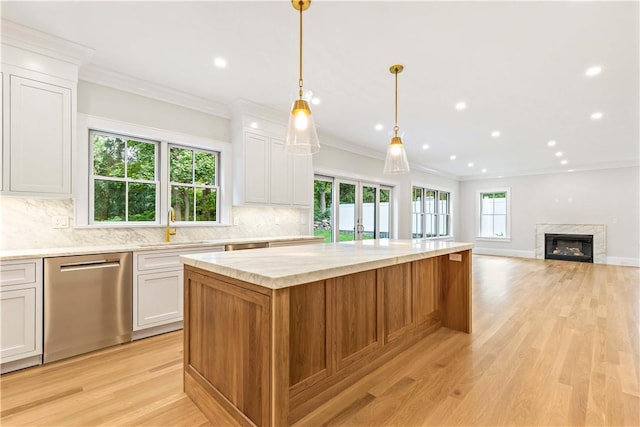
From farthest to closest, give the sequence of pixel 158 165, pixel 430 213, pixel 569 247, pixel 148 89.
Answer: pixel 430 213
pixel 569 247
pixel 158 165
pixel 148 89

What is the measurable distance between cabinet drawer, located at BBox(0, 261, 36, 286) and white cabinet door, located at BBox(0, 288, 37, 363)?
0.23ft

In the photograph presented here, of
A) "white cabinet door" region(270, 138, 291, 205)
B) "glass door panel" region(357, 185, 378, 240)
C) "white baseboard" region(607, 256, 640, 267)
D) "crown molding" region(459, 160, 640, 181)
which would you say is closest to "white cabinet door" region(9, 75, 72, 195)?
"white cabinet door" region(270, 138, 291, 205)

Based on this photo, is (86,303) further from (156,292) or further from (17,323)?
(156,292)

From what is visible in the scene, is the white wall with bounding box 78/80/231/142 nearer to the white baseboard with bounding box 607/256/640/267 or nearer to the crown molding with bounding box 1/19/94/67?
the crown molding with bounding box 1/19/94/67

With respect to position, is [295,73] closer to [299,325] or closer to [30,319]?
[299,325]

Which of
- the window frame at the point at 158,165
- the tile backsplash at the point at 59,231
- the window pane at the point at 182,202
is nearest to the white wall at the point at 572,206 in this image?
the tile backsplash at the point at 59,231

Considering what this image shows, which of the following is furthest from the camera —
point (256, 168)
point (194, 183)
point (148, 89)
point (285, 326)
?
point (256, 168)

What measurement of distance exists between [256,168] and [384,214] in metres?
3.93

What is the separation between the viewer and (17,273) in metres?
2.41

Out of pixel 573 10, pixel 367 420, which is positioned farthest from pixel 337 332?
pixel 573 10

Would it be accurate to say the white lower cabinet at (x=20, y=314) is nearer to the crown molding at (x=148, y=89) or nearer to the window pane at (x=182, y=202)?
the window pane at (x=182, y=202)

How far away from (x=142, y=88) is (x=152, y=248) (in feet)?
5.92

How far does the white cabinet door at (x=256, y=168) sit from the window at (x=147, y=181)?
1.50 ft

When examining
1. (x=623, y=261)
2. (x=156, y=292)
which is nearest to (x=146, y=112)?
(x=156, y=292)
